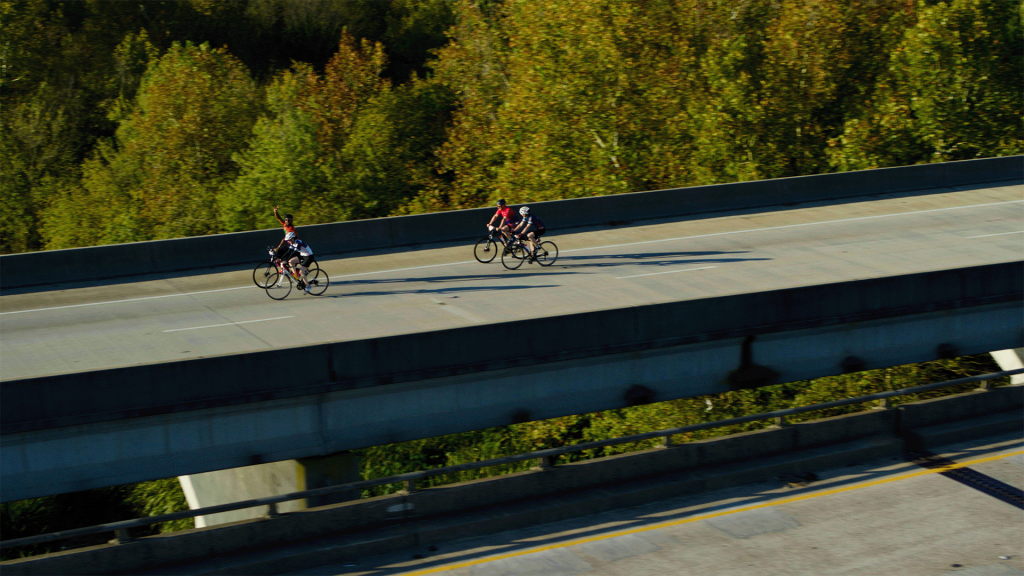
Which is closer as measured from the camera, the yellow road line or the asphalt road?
the yellow road line

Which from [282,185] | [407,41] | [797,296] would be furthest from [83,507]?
[407,41]

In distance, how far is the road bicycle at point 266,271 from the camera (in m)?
18.4

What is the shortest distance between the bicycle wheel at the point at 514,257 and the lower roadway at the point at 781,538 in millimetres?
8246

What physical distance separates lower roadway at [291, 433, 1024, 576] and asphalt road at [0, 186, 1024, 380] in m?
4.55

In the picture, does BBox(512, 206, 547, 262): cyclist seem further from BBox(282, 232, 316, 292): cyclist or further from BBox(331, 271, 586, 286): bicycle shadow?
BBox(282, 232, 316, 292): cyclist

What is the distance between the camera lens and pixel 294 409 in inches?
505

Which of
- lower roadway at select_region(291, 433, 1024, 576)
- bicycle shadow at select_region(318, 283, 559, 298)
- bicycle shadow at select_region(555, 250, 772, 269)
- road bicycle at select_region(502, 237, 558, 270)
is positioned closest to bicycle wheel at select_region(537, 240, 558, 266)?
road bicycle at select_region(502, 237, 558, 270)

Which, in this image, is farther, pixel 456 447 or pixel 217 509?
pixel 456 447

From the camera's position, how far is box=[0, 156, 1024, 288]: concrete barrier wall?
20.1m

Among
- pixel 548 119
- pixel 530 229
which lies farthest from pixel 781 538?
pixel 548 119

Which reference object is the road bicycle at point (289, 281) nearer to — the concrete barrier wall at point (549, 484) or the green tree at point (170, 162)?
the concrete barrier wall at point (549, 484)

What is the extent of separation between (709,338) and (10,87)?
46101 mm

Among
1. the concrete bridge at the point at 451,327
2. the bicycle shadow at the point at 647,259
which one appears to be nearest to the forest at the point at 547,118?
the concrete bridge at the point at 451,327

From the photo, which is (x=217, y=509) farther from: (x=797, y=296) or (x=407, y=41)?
(x=407, y=41)
